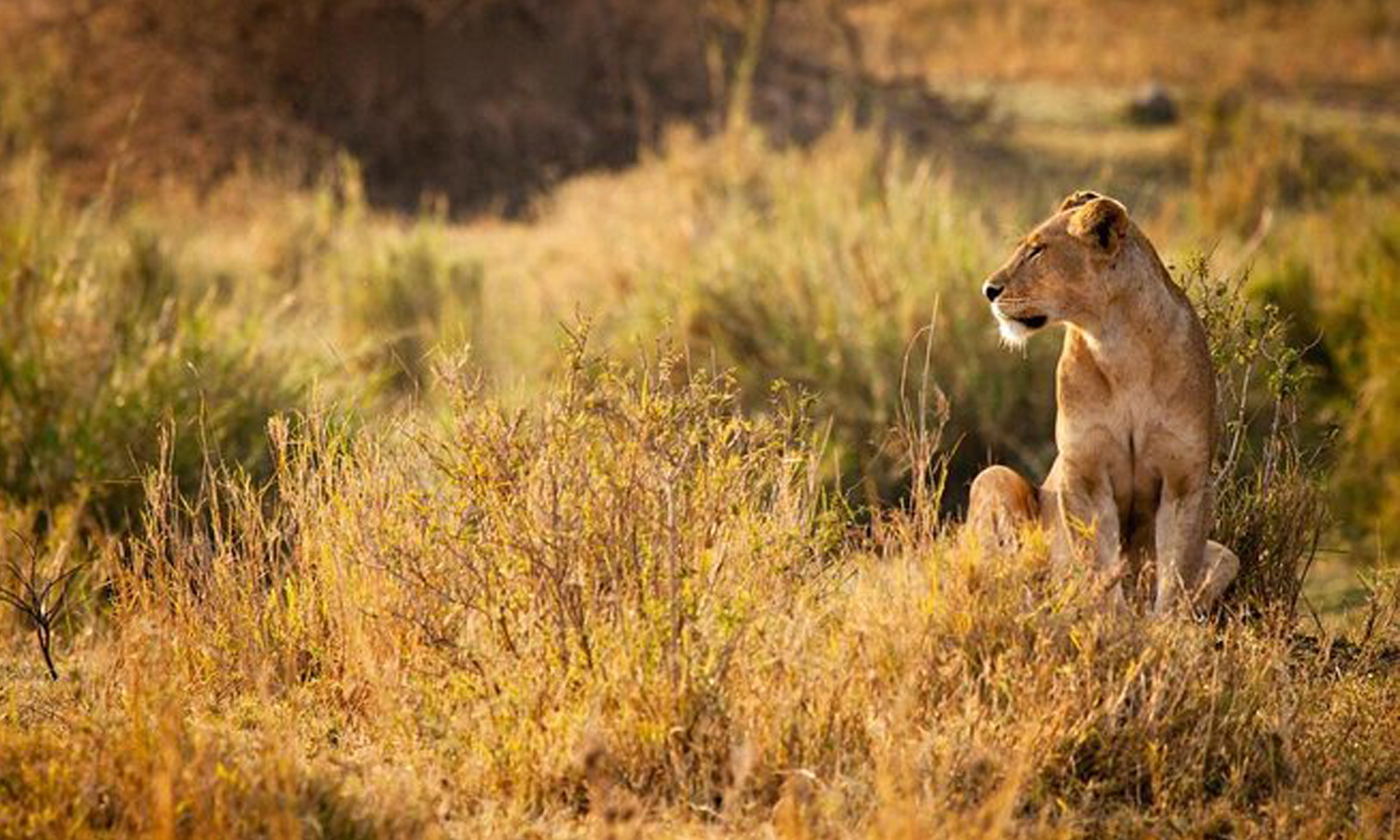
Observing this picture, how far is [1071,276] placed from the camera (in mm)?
6707

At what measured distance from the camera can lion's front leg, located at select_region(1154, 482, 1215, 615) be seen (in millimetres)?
6699

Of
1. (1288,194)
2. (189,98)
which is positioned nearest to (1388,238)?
(1288,194)

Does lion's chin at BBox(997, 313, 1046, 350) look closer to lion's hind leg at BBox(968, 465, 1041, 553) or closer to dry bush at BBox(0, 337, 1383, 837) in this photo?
lion's hind leg at BBox(968, 465, 1041, 553)

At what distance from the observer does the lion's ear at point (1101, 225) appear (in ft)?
21.9

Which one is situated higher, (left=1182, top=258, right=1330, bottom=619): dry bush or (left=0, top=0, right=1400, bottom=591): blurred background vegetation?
(left=1182, top=258, right=1330, bottom=619): dry bush

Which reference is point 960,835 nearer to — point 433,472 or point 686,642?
point 686,642

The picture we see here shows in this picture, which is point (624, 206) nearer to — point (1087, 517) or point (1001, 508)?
point (1001, 508)

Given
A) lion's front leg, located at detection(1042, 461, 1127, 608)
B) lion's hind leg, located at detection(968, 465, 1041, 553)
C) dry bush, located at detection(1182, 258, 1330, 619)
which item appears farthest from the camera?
dry bush, located at detection(1182, 258, 1330, 619)

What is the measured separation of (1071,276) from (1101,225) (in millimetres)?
180

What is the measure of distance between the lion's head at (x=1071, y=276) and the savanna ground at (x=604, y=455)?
0.45m

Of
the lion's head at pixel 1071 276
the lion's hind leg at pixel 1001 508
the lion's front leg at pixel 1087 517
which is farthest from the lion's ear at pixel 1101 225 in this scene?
the lion's hind leg at pixel 1001 508

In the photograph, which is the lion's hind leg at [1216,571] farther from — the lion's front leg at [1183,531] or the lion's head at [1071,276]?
the lion's head at [1071,276]

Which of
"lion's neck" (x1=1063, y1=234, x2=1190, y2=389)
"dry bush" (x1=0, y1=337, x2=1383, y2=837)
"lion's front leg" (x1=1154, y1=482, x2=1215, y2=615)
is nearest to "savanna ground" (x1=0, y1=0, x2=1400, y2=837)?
"dry bush" (x1=0, y1=337, x2=1383, y2=837)

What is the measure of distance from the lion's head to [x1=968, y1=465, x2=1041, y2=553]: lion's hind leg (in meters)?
0.52
